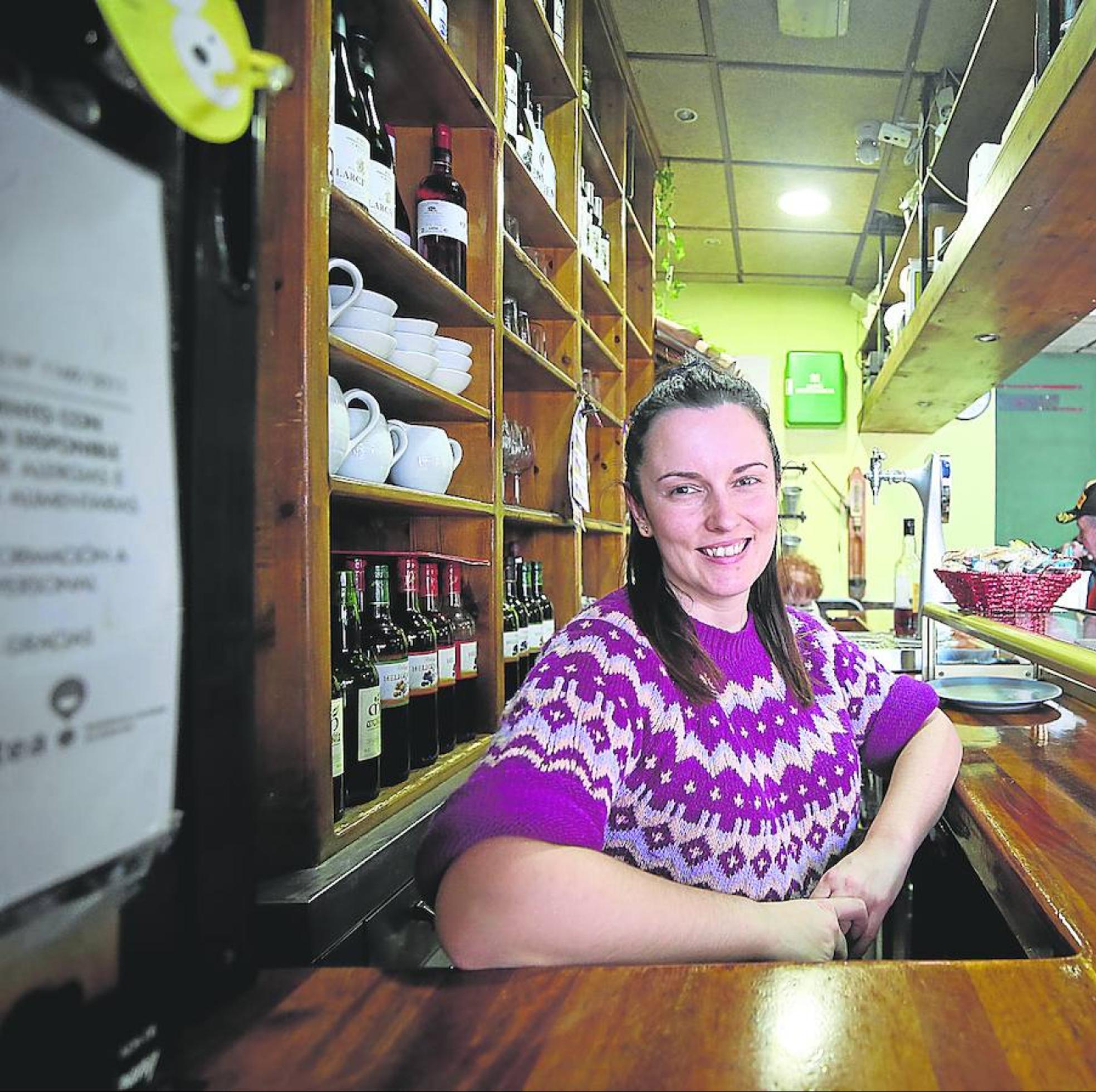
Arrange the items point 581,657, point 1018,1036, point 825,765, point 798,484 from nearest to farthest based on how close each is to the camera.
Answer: point 1018,1036 < point 581,657 < point 825,765 < point 798,484

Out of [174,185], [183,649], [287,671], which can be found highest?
[174,185]

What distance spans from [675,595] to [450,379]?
647 millimetres

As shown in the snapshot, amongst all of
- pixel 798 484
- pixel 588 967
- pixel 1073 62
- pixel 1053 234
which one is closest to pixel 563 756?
pixel 588 967

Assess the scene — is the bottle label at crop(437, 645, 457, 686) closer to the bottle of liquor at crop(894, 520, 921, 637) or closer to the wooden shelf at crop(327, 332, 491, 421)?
the wooden shelf at crop(327, 332, 491, 421)

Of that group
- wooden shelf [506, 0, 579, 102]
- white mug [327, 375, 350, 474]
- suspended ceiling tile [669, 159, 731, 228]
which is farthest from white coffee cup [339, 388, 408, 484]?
suspended ceiling tile [669, 159, 731, 228]

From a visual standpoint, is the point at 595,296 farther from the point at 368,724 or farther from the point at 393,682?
the point at 368,724

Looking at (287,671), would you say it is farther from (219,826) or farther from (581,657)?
(219,826)

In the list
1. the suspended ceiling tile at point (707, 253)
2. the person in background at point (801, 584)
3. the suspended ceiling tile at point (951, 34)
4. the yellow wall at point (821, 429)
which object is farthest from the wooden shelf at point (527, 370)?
the yellow wall at point (821, 429)

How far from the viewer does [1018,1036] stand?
0.57m

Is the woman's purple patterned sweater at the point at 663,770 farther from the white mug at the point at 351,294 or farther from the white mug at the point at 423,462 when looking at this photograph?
the white mug at the point at 351,294

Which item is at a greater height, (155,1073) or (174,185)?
(174,185)

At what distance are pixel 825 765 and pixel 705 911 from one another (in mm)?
384

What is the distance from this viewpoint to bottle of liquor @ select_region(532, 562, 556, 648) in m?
2.37

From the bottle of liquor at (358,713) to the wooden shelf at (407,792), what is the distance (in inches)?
1.3
